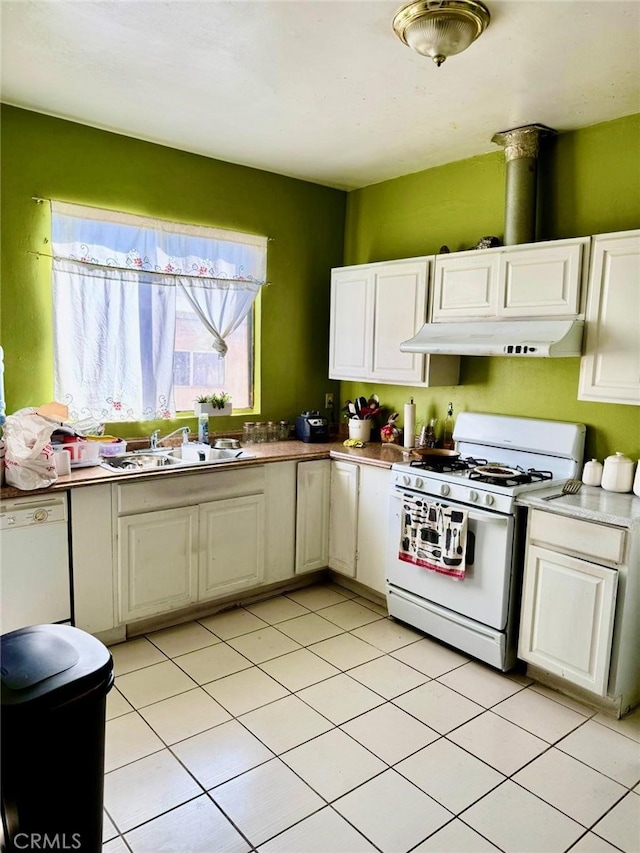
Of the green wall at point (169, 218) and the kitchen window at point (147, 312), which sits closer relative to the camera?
the green wall at point (169, 218)

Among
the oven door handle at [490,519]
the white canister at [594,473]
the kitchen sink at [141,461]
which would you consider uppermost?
the white canister at [594,473]

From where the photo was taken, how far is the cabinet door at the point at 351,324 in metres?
3.94

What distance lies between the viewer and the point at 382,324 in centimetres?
384

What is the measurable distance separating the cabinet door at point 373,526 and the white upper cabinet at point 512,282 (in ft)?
3.33

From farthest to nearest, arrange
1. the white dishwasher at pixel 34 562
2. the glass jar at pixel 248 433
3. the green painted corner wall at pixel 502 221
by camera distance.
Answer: the glass jar at pixel 248 433
the green painted corner wall at pixel 502 221
the white dishwasher at pixel 34 562

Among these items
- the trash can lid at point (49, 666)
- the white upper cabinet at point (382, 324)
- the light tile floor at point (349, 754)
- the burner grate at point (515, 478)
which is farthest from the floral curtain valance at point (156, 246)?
the trash can lid at point (49, 666)

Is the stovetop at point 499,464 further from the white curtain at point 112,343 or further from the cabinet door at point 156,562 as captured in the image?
the white curtain at point 112,343

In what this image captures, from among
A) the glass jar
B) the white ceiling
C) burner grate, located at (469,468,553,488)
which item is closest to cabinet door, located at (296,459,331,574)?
the glass jar

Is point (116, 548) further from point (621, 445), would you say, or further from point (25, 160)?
point (621, 445)

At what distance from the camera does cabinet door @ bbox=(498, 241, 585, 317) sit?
2.91m

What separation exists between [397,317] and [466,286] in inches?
20.5

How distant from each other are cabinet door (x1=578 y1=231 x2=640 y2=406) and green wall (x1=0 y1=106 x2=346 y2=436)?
2082mm

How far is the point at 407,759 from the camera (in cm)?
229

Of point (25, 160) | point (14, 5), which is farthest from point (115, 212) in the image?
point (14, 5)
